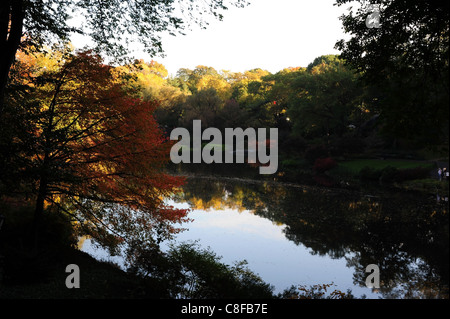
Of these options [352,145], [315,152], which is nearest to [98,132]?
[352,145]

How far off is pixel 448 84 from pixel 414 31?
2877mm

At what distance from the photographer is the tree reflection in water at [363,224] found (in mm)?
10430

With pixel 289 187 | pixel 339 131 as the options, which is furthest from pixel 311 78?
pixel 289 187

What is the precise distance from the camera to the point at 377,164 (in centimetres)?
3219

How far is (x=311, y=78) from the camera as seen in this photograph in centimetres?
4431

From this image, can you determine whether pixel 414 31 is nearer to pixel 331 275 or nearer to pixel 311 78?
pixel 331 275

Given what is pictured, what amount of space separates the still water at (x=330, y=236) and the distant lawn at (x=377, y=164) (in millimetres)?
6289

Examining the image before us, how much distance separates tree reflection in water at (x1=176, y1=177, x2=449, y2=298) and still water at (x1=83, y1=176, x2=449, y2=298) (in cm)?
3

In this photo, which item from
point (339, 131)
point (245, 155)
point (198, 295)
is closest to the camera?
point (198, 295)

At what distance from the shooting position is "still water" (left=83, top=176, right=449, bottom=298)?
34.1ft

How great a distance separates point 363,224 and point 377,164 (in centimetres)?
1790

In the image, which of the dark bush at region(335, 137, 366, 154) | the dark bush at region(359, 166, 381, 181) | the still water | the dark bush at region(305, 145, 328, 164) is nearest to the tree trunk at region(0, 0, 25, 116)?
the still water

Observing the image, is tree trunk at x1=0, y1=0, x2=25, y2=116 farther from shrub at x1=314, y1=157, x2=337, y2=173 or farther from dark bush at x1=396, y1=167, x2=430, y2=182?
shrub at x1=314, y1=157, x2=337, y2=173

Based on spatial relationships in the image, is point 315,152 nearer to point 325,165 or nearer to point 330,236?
point 325,165
